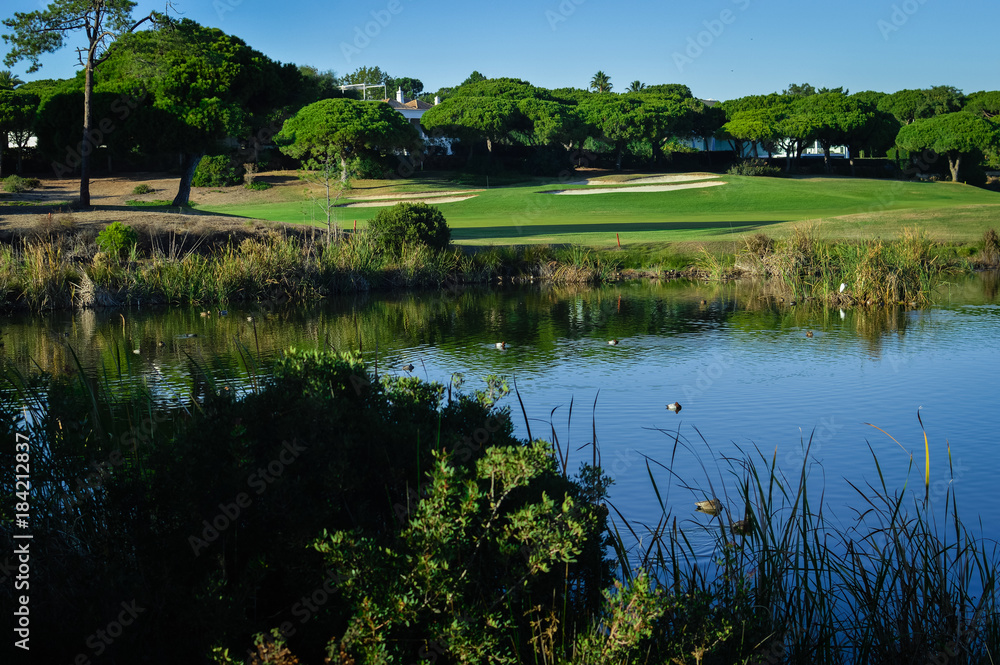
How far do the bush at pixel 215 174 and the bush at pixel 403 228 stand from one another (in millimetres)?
33459

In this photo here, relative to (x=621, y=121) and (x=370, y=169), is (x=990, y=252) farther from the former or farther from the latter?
(x=621, y=121)

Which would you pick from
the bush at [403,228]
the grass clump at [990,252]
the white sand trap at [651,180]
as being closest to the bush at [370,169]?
the white sand trap at [651,180]

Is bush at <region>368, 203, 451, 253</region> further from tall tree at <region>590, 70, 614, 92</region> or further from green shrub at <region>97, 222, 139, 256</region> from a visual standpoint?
tall tree at <region>590, 70, 614, 92</region>

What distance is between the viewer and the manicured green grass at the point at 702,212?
2655 cm

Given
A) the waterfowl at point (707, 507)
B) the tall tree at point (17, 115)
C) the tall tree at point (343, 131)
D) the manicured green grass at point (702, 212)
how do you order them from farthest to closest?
the tall tree at point (343, 131) → the tall tree at point (17, 115) → the manicured green grass at point (702, 212) → the waterfowl at point (707, 507)

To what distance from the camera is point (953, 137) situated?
58.6 metres

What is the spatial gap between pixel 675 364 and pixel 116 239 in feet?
44.1

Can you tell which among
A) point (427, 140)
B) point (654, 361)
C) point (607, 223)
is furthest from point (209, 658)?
point (427, 140)

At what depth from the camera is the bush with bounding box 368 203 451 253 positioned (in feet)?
70.8

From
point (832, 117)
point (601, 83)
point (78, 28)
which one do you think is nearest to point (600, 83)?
point (601, 83)

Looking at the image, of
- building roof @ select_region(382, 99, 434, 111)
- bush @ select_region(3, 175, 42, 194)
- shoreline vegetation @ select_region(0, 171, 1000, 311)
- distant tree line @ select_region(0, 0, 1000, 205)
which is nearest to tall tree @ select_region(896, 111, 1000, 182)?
distant tree line @ select_region(0, 0, 1000, 205)

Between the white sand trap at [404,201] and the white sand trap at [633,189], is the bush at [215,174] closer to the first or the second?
the white sand trap at [404,201]

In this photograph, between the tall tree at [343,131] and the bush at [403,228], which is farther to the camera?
the tall tree at [343,131]

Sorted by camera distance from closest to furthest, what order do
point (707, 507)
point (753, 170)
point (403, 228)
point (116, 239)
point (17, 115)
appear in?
point (707, 507)
point (116, 239)
point (403, 228)
point (17, 115)
point (753, 170)
